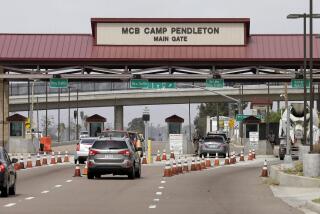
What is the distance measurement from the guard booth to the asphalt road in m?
46.8

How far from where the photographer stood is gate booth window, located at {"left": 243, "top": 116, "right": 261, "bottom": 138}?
79625 mm

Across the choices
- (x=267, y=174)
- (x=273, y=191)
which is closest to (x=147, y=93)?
(x=267, y=174)

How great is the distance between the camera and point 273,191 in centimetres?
2925

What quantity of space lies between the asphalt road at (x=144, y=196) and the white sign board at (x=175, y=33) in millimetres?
24421

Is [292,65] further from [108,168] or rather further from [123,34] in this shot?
[108,168]

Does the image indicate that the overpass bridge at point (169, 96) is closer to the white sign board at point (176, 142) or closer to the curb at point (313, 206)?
the white sign board at point (176, 142)

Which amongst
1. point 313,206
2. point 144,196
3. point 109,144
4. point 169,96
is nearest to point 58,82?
point 109,144

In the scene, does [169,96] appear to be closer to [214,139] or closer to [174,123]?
[174,123]

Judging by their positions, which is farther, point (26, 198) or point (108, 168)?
point (108, 168)

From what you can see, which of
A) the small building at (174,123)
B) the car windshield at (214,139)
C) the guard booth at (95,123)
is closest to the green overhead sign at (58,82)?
the car windshield at (214,139)

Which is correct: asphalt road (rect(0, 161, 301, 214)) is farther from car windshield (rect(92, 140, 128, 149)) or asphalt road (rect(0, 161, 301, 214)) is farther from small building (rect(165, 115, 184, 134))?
small building (rect(165, 115, 184, 134))

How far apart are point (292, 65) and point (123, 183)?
33.2m

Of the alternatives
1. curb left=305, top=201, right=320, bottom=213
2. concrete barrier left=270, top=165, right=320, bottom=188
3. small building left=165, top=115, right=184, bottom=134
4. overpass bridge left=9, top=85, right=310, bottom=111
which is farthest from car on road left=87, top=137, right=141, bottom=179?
overpass bridge left=9, top=85, right=310, bottom=111

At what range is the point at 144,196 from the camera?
87.2 ft
